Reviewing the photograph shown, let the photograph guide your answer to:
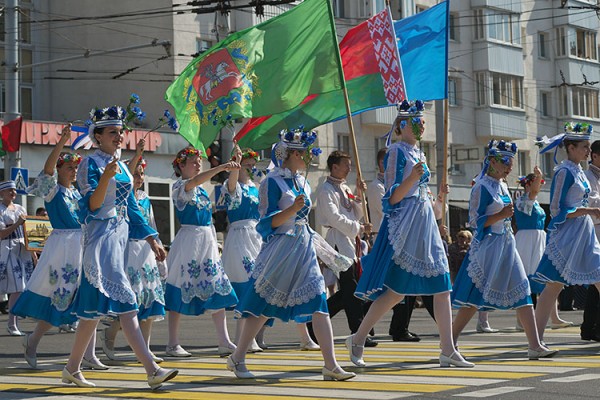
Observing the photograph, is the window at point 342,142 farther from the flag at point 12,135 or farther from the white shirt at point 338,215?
the white shirt at point 338,215

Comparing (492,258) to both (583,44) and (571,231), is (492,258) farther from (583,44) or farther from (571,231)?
(583,44)

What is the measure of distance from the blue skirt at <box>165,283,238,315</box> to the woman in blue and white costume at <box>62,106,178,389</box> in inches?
126

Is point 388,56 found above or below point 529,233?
above

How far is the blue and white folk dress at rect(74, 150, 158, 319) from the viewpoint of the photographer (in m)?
9.79

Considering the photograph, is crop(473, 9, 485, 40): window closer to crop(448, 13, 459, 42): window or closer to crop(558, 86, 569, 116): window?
crop(448, 13, 459, 42): window

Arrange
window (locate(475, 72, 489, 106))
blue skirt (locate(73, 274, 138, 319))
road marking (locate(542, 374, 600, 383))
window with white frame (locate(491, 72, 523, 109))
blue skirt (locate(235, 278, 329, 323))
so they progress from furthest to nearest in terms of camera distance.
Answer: window with white frame (locate(491, 72, 523, 109)), window (locate(475, 72, 489, 106)), blue skirt (locate(235, 278, 329, 323)), blue skirt (locate(73, 274, 138, 319)), road marking (locate(542, 374, 600, 383))

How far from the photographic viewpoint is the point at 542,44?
58.3 metres

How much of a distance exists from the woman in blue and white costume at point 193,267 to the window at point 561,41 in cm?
4704

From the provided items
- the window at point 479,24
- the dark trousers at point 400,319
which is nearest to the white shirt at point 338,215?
the dark trousers at point 400,319

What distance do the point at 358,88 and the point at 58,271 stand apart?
4767 mm

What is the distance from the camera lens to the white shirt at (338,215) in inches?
515

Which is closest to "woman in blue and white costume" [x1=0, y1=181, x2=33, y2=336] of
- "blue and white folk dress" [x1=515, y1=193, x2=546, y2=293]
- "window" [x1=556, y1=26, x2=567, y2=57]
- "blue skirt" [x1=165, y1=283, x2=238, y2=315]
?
"blue skirt" [x1=165, y1=283, x2=238, y2=315]

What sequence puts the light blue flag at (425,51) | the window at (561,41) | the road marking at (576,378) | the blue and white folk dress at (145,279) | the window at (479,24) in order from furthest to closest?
1. the window at (561,41)
2. the window at (479,24)
3. the light blue flag at (425,51)
4. the blue and white folk dress at (145,279)
5. the road marking at (576,378)

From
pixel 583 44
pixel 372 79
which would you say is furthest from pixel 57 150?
pixel 583 44
